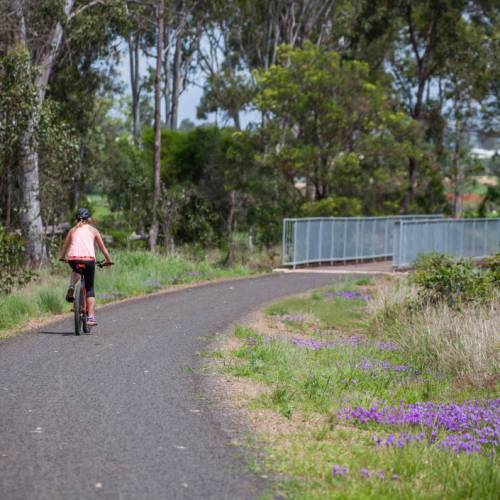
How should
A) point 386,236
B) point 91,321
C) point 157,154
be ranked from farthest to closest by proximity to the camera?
point 386,236 → point 157,154 → point 91,321

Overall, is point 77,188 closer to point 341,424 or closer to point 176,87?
point 176,87

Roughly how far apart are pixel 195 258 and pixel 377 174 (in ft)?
32.0

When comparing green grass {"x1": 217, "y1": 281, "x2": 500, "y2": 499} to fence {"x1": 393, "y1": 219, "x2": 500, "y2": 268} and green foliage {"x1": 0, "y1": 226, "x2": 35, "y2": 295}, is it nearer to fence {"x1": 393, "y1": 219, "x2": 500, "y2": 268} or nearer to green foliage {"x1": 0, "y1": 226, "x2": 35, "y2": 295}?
green foliage {"x1": 0, "y1": 226, "x2": 35, "y2": 295}

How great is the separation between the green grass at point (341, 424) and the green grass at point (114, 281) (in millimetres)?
3787

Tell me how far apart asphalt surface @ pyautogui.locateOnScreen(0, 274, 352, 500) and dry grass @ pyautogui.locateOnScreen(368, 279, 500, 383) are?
110 inches

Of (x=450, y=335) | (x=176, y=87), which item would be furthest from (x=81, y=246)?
(x=176, y=87)

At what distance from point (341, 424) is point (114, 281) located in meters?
12.6

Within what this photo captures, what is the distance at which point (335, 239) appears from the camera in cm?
3067

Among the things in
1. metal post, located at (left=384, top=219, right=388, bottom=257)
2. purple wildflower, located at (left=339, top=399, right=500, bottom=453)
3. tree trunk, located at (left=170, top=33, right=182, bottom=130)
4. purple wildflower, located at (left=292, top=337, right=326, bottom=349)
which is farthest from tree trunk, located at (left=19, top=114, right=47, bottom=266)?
tree trunk, located at (left=170, top=33, right=182, bottom=130)

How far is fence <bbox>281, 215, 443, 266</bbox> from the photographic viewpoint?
2853 centimetres

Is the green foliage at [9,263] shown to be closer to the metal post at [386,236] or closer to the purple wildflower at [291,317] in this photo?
the purple wildflower at [291,317]

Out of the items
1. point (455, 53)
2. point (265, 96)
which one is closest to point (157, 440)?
point (265, 96)

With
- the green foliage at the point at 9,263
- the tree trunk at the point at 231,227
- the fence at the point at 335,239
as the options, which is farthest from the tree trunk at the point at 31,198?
the fence at the point at 335,239

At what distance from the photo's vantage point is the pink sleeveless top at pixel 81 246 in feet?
42.0
